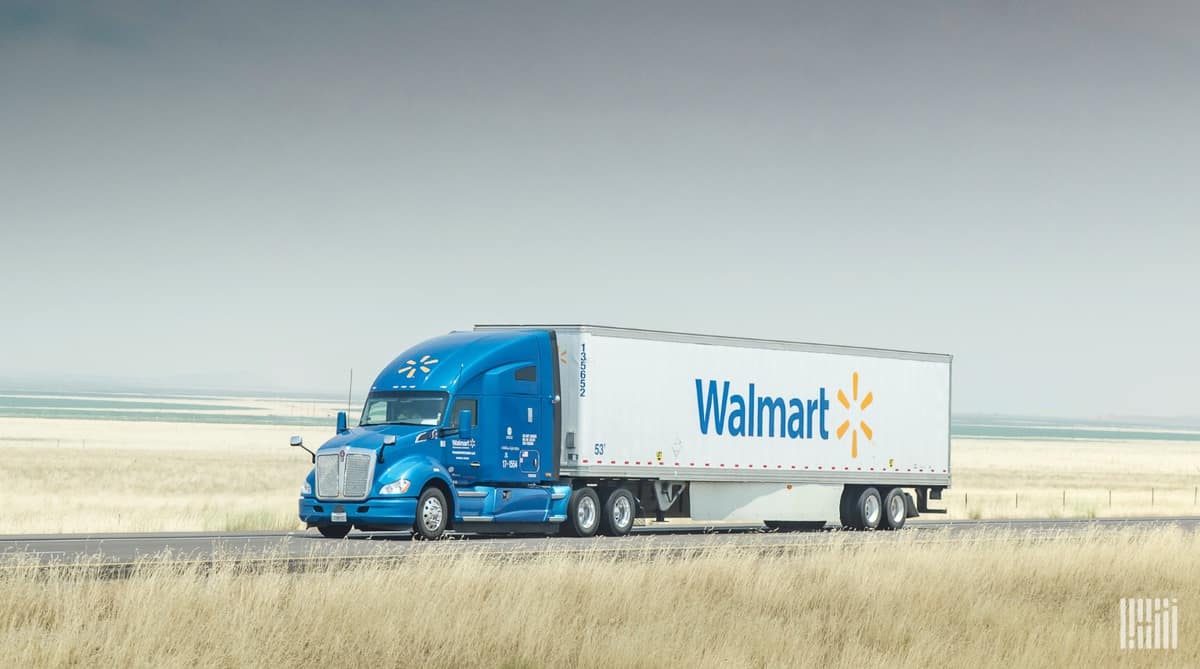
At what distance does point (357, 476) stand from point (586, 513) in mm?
5073

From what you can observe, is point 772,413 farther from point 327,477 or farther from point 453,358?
point 327,477

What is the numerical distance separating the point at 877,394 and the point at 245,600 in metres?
24.6

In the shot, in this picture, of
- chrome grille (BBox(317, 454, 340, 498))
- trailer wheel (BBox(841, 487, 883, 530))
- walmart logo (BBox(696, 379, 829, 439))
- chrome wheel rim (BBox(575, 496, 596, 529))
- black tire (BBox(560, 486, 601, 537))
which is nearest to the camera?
chrome grille (BBox(317, 454, 340, 498))

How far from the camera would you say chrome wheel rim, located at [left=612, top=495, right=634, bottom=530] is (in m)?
32.7

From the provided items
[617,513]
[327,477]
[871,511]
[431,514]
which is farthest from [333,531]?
[871,511]

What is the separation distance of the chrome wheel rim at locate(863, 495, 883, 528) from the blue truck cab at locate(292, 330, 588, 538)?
25.7ft

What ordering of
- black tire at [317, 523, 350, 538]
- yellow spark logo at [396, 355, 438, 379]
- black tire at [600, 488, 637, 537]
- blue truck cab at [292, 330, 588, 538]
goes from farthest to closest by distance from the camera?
black tire at [600, 488, 637, 537], yellow spark logo at [396, 355, 438, 379], black tire at [317, 523, 350, 538], blue truck cab at [292, 330, 588, 538]

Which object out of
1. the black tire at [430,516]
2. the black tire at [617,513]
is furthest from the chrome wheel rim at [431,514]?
the black tire at [617,513]

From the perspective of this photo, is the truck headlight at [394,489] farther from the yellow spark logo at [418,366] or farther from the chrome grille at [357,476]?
the yellow spark logo at [418,366]

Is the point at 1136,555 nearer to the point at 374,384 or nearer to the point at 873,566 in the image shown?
the point at 873,566

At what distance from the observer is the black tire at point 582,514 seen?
31812mm

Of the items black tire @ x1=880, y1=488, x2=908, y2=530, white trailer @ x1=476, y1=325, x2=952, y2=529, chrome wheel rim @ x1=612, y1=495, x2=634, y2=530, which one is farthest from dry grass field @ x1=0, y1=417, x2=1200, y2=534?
black tire @ x1=880, y1=488, x2=908, y2=530

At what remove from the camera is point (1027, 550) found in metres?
24.5

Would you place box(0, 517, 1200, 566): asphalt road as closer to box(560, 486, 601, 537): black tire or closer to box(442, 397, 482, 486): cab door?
box(560, 486, 601, 537): black tire
